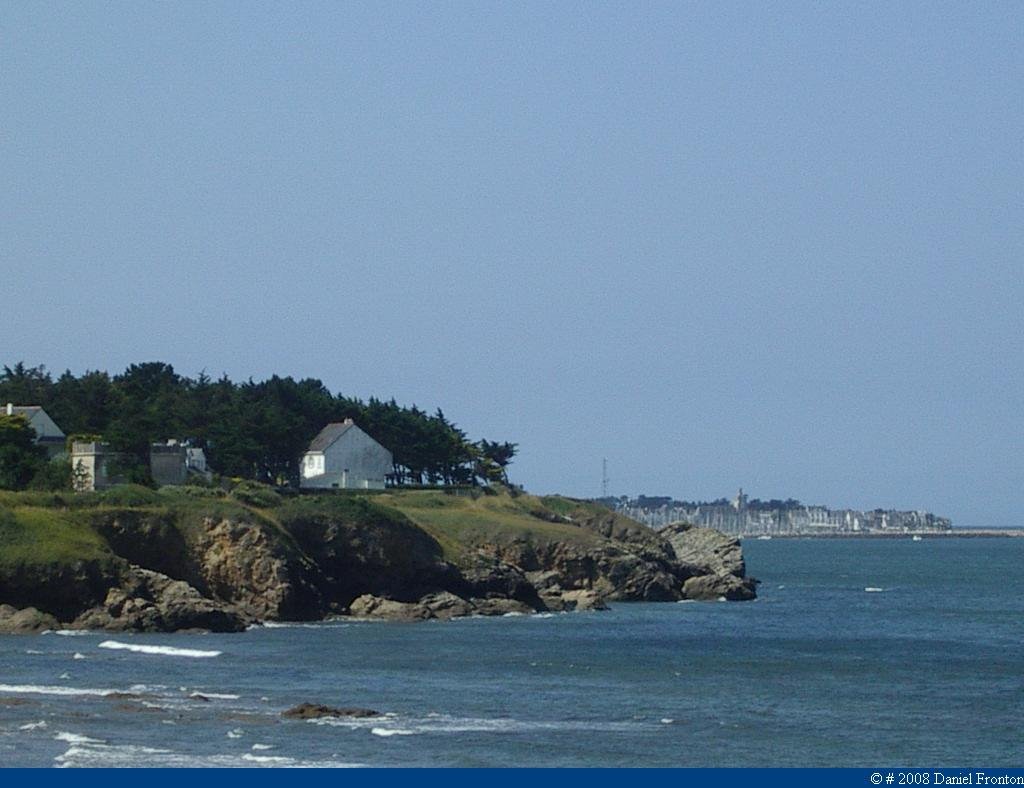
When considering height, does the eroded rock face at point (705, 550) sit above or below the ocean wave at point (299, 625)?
above

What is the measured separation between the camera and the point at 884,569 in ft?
574

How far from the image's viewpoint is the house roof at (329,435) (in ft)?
391

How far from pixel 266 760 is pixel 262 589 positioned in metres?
41.2

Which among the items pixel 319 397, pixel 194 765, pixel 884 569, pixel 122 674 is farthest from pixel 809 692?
pixel 884 569

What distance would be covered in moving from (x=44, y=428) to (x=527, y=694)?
55394 millimetres

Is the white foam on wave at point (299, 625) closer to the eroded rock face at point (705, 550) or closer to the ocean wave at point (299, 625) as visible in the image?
the ocean wave at point (299, 625)

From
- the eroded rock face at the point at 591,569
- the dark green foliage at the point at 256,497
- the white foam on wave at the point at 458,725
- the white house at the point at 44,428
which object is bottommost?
the white foam on wave at the point at 458,725

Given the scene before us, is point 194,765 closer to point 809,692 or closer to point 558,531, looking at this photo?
point 809,692

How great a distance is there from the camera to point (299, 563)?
8138 centimetres

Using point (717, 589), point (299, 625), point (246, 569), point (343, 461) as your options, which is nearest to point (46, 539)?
point (246, 569)

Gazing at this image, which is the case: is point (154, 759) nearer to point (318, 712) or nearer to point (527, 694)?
point (318, 712)

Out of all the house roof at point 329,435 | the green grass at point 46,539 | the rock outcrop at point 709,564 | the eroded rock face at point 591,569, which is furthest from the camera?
the house roof at point 329,435

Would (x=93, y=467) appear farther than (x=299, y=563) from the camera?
Yes

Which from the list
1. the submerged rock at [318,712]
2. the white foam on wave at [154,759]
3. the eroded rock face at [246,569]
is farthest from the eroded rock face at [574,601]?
the white foam on wave at [154,759]
